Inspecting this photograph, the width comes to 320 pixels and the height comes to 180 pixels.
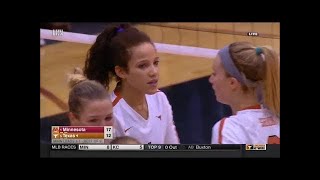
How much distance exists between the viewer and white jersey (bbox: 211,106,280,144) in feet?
23.5

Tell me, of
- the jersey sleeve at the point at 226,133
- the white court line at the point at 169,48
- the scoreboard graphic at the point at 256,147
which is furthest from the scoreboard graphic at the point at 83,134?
the scoreboard graphic at the point at 256,147

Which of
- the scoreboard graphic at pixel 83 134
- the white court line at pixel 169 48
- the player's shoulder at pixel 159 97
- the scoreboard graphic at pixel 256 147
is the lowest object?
the scoreboard graphic at pixel 256 147

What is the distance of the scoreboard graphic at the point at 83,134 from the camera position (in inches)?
280

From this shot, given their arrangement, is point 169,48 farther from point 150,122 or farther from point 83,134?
point 83,134

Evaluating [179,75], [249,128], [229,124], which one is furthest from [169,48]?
[249,128]

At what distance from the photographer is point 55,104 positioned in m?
7.16

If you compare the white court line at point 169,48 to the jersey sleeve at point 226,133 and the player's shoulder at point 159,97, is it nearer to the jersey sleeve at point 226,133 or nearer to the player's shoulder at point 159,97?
the player's shoulder at point 159,97

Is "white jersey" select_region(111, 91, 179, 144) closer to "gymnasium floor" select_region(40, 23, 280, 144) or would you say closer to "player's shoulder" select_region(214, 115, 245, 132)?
"gymnasium floor" select_region(40, 23, 280, 144)

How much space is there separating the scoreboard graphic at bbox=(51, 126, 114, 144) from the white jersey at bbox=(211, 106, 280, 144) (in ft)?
2.51

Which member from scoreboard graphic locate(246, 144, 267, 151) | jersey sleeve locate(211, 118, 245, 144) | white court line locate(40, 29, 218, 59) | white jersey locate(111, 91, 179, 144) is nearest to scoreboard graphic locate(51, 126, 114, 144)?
white jersey locate(111, 91, 179, 144)

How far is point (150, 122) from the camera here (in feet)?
23.6

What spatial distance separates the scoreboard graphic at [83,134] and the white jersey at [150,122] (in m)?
0.09

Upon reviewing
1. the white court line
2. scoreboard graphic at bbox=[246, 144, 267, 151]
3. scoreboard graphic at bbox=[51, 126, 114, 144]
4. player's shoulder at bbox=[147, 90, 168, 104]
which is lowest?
scoreboard graphic at bbox=[246, 144, 267, 151]

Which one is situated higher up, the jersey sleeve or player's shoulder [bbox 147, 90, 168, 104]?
player's shoulder [bbox 147, 90, 168, 104]
